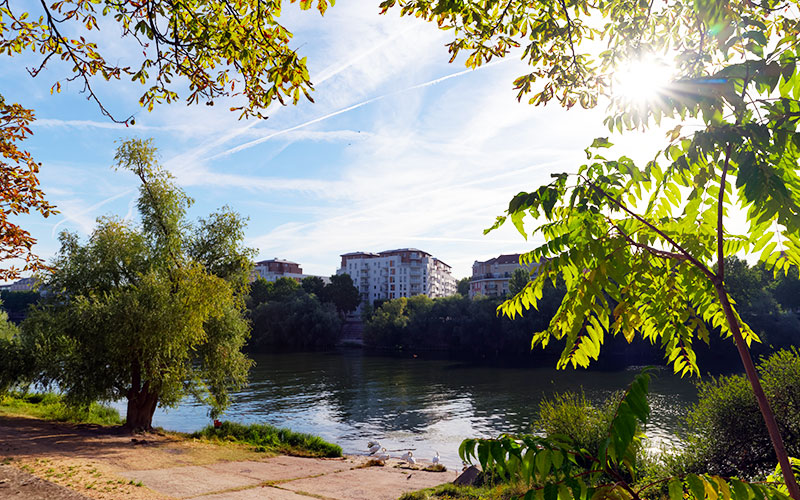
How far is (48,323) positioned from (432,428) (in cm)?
1930

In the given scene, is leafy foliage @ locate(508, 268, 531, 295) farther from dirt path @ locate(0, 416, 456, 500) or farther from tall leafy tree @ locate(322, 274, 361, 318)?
dirt path @ locate(0, 416, 456, 500)

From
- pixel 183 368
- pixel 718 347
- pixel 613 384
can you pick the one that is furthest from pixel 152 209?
pixel 718 347

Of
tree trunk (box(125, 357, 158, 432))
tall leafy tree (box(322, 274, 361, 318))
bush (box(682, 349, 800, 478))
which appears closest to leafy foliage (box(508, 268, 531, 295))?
tall leafy tree (box(322, 274, 361, 318))

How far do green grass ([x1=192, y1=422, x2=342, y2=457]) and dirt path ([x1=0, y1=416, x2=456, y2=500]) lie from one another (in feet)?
3.63

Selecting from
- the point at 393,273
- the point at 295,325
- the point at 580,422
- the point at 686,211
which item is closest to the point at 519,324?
the point at 295,325

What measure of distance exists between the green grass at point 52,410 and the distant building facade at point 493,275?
103830 millimetres

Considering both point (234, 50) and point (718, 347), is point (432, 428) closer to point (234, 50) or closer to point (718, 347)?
point (234, 50)

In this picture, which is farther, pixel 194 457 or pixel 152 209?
pixel 152 209

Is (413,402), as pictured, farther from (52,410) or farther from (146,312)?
(146,312)

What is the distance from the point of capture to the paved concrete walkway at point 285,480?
38.4 ft

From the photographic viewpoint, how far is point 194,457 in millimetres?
15828

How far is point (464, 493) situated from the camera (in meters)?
12.0

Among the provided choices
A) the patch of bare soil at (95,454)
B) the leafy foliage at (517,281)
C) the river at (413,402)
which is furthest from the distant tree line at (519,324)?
the patch of bare soil at (95,454)

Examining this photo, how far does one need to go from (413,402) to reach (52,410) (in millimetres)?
21667
